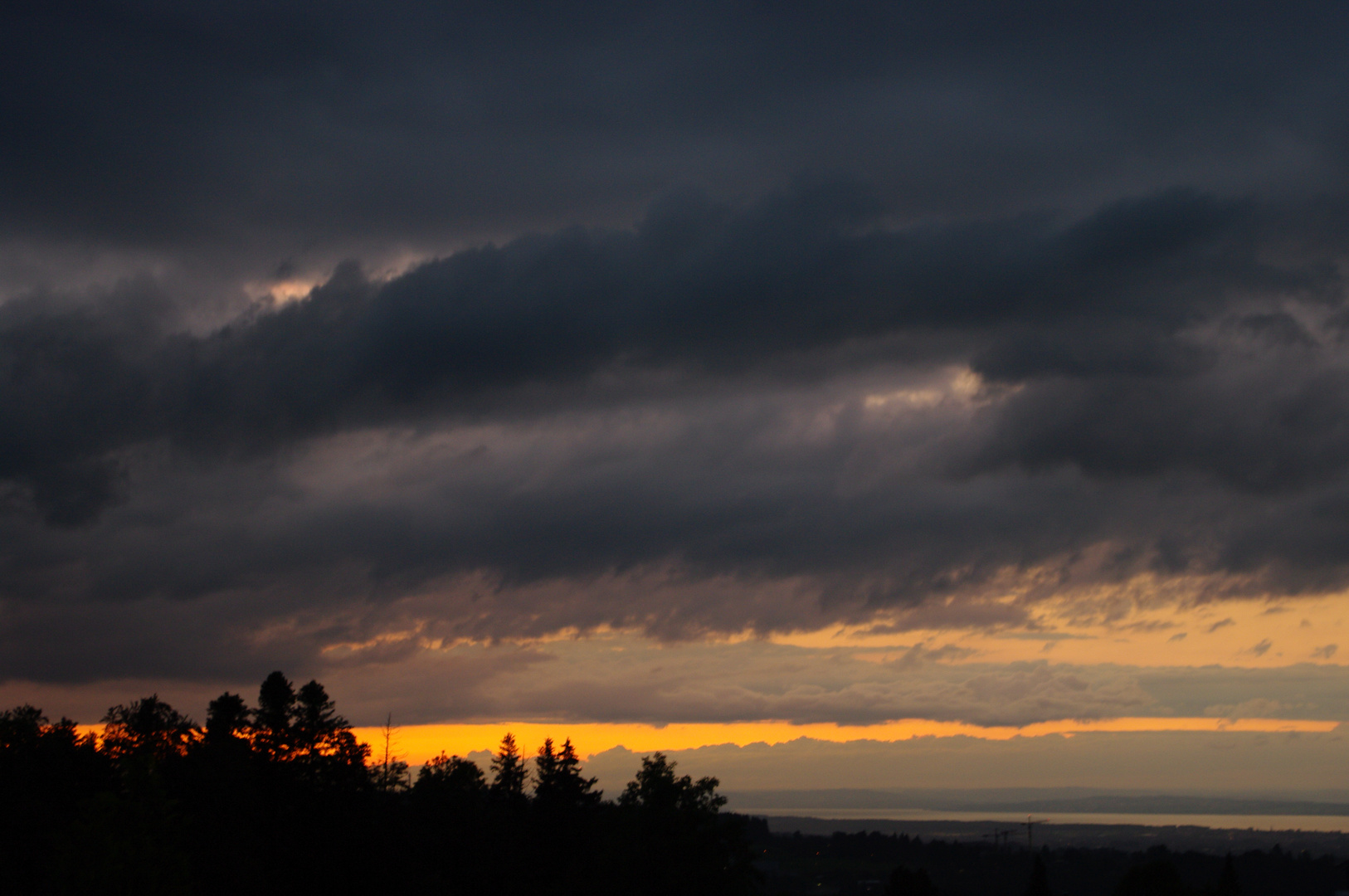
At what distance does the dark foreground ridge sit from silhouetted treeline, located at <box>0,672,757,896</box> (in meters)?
0.13

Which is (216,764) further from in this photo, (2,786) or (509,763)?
(509,763)

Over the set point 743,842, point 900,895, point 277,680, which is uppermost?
point 277,680

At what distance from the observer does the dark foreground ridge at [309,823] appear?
76.3 m

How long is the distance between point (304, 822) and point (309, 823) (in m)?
0.72

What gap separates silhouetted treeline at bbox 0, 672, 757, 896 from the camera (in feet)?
249

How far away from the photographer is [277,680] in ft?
360

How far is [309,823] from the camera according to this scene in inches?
3976

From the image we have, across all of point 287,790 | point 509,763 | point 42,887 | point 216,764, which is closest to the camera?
point 42,887

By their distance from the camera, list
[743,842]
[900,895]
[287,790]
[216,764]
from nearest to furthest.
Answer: [743,842] → [216,764] → [287,790] → [900,895]

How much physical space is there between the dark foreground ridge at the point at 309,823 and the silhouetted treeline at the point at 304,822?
13 centimetres

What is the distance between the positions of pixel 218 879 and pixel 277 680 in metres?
24.2

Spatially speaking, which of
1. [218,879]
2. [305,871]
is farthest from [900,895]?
[218,879]

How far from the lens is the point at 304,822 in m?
102

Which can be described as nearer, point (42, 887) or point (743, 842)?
point (42, 887)
